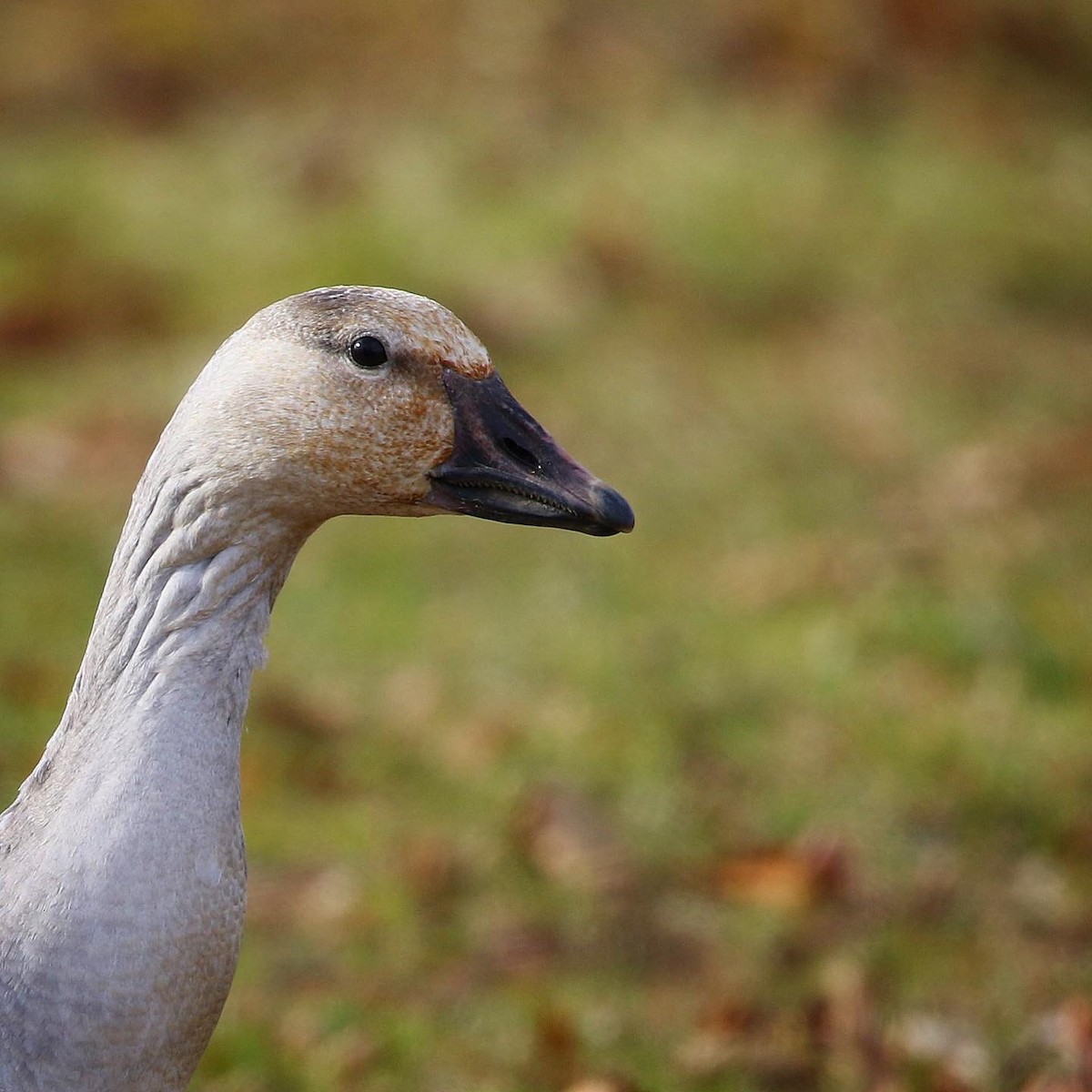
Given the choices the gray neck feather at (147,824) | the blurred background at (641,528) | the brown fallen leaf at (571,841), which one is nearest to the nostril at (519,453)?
the gray neck feather at (147,824)

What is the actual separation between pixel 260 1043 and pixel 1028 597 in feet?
11.5

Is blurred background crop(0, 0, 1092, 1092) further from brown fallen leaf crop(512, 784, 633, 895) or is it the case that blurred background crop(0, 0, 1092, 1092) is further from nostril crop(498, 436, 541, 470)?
nostril crop(498, 436, 541, 470)

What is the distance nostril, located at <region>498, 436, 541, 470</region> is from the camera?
99.3 inches

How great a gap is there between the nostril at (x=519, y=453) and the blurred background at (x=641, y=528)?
170cm

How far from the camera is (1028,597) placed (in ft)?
19.4

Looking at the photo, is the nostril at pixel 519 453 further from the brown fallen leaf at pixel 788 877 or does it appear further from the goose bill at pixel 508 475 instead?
the brown fallen leaf at pixel 788 877

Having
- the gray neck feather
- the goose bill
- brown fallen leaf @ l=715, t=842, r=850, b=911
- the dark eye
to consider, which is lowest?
the gray neck feather

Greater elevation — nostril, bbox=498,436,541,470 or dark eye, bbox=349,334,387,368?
dark eye, bbox=349,334,387,368

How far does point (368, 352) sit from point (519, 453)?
0.96ft

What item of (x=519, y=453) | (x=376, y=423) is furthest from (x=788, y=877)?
(x=376, y=423)

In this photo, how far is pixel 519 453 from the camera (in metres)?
2.53

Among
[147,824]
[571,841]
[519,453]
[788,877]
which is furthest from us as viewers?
[571,841]

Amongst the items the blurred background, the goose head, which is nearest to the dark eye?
the goose head

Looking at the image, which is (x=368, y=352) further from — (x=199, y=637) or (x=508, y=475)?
(x=199, y=637)
